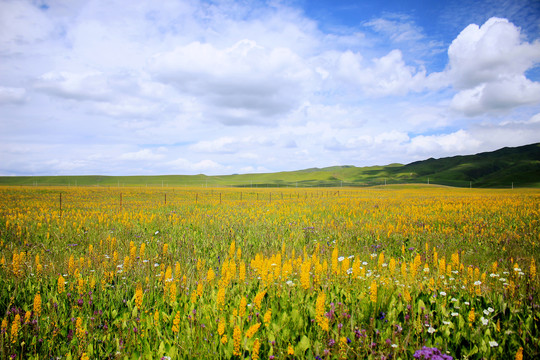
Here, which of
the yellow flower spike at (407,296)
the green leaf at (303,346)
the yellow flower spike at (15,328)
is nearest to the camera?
the yellow flower spike at (15,328)

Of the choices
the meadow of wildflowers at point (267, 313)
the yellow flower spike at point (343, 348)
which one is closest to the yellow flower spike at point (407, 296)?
the meadow of wildflowers at point (267, 313)

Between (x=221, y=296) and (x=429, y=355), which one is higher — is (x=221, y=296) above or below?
above

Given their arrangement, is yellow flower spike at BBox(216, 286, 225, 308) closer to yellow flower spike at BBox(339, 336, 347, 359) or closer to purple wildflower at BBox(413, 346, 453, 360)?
yellow flower spike at BBox(339, 336, 347, 359)

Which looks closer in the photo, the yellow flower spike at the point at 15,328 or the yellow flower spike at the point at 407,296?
the yellow flower spike at the point at 15,328

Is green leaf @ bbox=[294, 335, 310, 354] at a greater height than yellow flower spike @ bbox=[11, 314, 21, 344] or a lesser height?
lesser

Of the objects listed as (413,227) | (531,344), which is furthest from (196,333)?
(413,227)

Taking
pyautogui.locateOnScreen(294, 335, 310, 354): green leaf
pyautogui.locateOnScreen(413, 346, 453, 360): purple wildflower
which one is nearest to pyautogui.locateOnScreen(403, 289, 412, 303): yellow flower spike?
pyautogui.locateOnScreen(413, 346, 453, 360): purple wildflower

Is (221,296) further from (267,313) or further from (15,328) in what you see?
(15,328)

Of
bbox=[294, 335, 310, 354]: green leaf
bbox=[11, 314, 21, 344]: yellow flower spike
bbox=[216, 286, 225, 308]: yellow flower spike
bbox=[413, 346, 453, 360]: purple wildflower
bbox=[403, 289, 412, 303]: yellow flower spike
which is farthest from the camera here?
bbox=[403, 289, 412, 303]: yellow flower spike

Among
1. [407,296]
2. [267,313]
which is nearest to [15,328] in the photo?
[267,313]

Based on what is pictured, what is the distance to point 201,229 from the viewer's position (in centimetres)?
1014

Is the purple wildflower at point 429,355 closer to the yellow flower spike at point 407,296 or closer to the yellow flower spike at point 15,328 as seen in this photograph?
the yellow flower spike at point 407,296

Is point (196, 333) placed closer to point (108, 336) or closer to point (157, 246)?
point (108, 336)

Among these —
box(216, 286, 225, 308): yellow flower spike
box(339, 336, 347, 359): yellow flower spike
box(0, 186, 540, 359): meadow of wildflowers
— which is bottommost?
box(0, 186, 540, 359): meadow of wildflowers
